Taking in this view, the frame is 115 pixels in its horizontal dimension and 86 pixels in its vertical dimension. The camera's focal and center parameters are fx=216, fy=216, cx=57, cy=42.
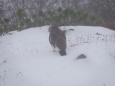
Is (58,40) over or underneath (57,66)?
over

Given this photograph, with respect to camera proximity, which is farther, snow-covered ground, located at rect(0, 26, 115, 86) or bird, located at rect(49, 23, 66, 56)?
bird, located at rect(49, 23, 66, 56)

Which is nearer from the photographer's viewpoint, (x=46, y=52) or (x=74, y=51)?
(x=74, y=51)

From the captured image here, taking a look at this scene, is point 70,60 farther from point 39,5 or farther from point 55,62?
point 39,5

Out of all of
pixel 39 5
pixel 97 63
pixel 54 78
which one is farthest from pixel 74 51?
pixel 39 5

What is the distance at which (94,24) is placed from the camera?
14.8m

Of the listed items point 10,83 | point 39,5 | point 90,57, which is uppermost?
point 39,5

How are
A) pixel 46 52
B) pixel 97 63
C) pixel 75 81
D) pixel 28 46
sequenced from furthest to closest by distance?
pixel 28 46 < pixel 46 52 < pixel 97 63 < pixel 75 81

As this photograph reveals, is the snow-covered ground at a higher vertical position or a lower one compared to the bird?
lower

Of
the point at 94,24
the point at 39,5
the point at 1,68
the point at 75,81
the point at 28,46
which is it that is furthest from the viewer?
the point at 39,5

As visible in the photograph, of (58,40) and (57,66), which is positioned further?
(58,40)

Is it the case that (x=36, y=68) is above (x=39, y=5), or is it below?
below

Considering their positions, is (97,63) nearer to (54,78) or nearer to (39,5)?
(54,78)

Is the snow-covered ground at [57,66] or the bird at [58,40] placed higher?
the bird at [58,40]

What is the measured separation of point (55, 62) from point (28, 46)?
2819 millimetres
